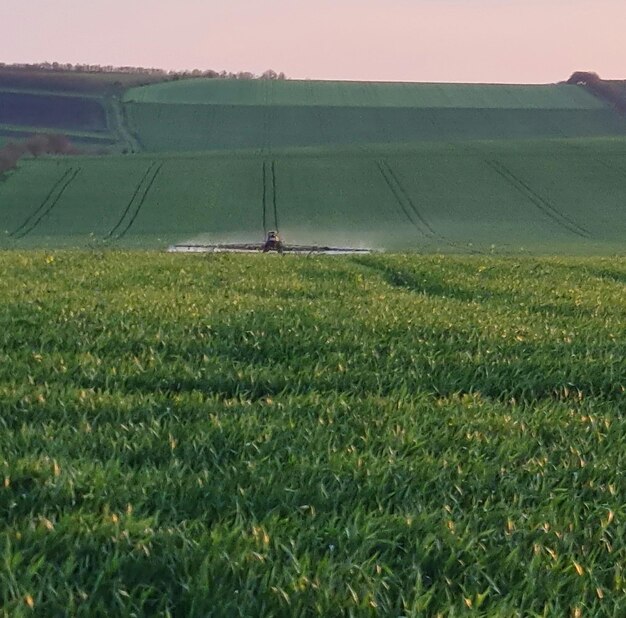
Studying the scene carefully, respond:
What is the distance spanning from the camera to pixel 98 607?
272 centimetres

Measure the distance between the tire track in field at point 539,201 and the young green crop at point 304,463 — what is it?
1797 inches

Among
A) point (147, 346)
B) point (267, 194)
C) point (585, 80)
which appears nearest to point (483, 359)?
point (147, 346)

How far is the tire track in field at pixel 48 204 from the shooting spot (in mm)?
49331

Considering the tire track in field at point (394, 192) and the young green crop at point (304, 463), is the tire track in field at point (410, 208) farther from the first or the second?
the young green crop at point (304, 463)

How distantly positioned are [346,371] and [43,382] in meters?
2.18

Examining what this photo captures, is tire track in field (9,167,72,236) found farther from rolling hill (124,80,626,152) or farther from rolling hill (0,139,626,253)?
rolling hill (124,80,626,152)

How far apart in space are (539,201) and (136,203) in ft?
96.2

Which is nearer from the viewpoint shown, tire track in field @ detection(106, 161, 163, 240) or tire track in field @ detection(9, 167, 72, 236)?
tire track in field @ detection(106, 161, 163, 240)

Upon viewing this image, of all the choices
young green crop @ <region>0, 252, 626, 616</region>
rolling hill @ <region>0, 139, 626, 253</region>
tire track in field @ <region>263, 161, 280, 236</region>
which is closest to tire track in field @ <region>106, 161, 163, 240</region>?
rolling hill @ <region>0, 139, 626, 253</region>

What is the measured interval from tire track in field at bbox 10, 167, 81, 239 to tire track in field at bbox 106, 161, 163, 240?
5.19 m

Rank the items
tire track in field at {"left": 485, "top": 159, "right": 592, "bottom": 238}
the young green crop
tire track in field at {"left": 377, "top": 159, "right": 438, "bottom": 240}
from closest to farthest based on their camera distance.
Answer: the young green crop, tire track in field at {"left": 377, "top": 159, "right": 438, "bottom": 240}, tire track in field at {"left": 485, "top": 159, "right": 592, "bottom": 238}

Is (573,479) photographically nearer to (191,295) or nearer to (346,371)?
(346,371)

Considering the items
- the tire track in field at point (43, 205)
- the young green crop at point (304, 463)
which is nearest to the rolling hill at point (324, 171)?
the tire track in field at point (43, 205)

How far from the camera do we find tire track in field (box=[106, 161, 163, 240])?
4894cm
